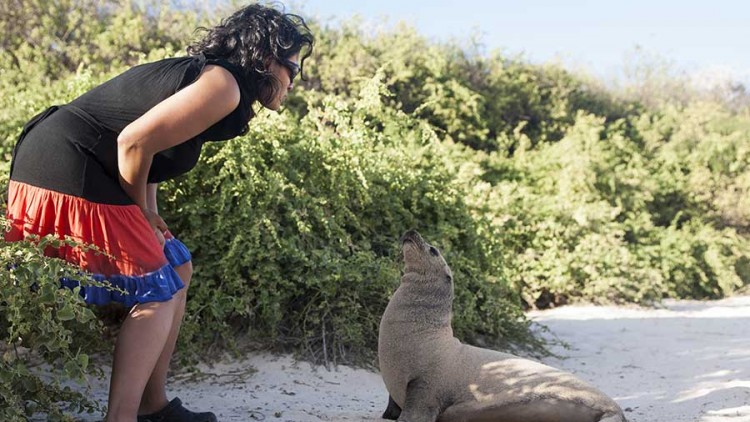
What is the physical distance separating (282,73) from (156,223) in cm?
79

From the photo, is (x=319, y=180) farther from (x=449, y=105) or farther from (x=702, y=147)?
(x=702, y=147)

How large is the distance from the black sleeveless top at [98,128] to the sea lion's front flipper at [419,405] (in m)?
1.44

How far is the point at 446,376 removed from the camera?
12.1ft

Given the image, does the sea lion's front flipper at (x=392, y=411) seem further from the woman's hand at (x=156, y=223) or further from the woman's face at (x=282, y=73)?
the woman's face at (x=282, y=73)

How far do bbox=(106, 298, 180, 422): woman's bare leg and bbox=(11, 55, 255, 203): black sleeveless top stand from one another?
1.47 feet

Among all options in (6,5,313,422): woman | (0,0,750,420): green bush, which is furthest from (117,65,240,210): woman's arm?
(0,0,750,420): green bush

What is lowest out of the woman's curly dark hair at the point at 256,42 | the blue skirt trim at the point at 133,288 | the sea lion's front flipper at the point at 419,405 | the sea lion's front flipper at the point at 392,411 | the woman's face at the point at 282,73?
the sea lion's front flipper at the point at 392,411

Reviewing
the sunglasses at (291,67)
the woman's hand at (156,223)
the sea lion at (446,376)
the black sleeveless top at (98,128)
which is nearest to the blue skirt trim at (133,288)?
the woman's hand at (156,223)

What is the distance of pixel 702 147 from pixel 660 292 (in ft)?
14.6

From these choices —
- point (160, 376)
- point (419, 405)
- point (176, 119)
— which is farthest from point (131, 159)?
point (419, 405)

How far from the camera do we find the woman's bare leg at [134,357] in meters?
2.97

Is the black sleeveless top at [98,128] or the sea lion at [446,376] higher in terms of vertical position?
the black sleeveless top at [98,128]

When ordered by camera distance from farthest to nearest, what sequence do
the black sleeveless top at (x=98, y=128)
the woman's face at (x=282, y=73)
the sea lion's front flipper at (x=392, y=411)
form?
the sea lion's front flipper at (x=392, y=411), the woman's face at (x=282, y=73), the black sleeveless top at (x=98, y=128)

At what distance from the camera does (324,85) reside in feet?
34.6
